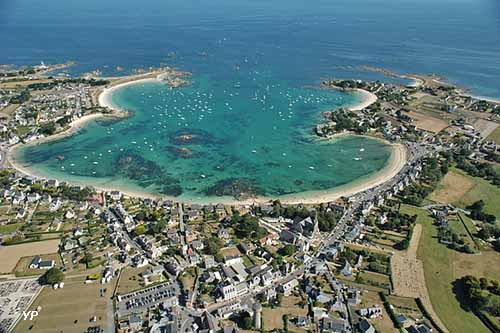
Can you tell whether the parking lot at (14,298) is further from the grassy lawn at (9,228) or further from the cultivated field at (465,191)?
the cultivated field at (465,191)

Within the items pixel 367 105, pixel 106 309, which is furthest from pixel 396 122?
pixel 106 309

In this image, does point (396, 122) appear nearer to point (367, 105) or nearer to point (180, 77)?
point (367, 105)

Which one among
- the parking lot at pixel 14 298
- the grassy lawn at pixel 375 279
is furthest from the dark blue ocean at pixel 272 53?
the parking lot at pixel 14 298

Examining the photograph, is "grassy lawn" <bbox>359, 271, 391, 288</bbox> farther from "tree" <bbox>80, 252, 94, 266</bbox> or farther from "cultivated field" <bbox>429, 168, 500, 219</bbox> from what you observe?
"tree" <bbox>80, 252, 94, 266</bbox>

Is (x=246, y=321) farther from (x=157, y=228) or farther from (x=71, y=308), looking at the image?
(x=157, y=228)

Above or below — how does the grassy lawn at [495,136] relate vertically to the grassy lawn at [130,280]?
below

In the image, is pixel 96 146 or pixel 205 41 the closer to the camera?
pixel 96 146
